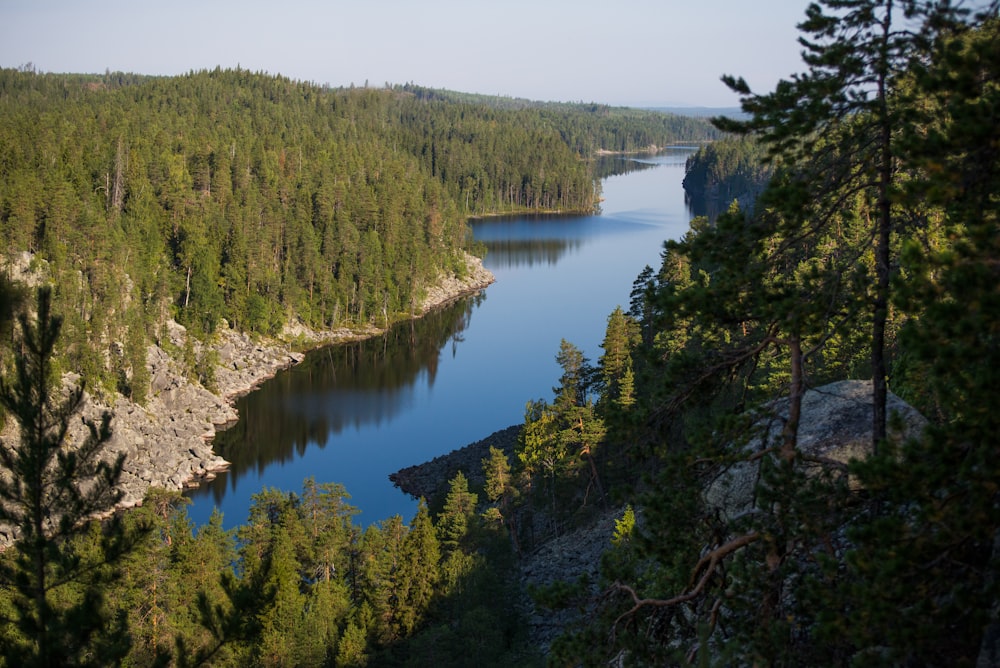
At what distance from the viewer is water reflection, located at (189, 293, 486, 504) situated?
41438 mm

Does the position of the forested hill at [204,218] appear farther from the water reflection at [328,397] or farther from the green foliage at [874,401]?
the green foliage at [874,401]

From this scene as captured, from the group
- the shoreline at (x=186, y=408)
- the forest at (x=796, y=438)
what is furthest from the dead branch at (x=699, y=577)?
the shoreline at (x=186, y=408)

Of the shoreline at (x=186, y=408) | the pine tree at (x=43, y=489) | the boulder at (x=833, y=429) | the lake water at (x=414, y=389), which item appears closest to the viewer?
the pine tree at (x=43, y=489)

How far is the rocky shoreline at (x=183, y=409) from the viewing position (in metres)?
36.6

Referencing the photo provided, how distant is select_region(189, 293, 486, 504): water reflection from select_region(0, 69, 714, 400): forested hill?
5.47 m

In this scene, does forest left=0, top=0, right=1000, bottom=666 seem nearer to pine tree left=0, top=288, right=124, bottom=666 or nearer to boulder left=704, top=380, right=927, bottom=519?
pine tree left=0, top=288, right=124, bottom=666

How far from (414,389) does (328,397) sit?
528 centimetres

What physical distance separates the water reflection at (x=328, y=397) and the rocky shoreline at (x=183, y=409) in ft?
3.11

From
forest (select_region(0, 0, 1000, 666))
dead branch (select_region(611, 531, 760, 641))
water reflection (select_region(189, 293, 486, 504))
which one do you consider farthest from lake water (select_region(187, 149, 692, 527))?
dead branch (select_region(611, 531, 760, 641))

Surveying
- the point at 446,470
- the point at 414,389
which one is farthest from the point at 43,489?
the point at 414,389

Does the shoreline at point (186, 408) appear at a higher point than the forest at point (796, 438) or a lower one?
lower

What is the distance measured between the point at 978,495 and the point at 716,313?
302 cm

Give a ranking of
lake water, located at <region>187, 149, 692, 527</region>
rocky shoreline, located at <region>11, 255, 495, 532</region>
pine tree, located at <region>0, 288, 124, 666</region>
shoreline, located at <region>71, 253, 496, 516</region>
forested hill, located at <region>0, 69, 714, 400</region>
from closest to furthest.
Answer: pine tree, located at <region>0, 288, 124, 666</region>, rocky shoreline, located at <region>11, 255, 495, 532</region>, shoreline, located at <region>71, 253, 496, 516</region>, lake water, located at <region>187, 149, 692, 527</region>, forested hill, located at <region>0, 69, 714, 400</region>

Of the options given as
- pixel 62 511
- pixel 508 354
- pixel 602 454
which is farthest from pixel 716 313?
pixel 508 354
